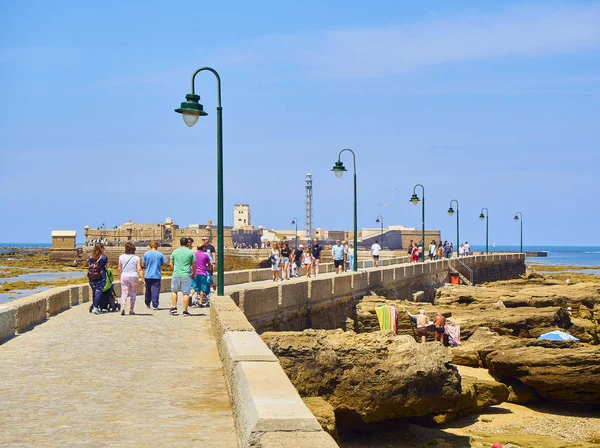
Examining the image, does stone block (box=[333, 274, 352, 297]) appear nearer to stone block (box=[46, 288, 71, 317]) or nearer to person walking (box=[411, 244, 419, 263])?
stone block (box=[46, 288, 71, 317])

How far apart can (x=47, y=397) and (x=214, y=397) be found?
159cm

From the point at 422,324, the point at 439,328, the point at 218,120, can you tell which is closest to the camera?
the point at 218,120

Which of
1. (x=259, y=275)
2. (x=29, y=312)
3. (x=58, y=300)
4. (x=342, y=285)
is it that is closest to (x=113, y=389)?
(x=29, y=312)

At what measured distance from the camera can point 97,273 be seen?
1655cm

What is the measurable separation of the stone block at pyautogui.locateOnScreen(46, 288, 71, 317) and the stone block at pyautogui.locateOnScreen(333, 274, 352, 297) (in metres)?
8.19

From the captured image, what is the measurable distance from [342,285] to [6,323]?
13.7 metres

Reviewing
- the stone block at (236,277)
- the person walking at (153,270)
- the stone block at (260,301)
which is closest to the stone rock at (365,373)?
the stone block at (260,301)

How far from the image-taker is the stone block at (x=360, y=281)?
26625 millimetres

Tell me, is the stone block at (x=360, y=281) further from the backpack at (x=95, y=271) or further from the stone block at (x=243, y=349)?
the stone block at (x=243, y=349)

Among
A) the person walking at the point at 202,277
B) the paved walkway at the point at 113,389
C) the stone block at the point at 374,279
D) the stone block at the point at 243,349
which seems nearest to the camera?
the paved walkway at the point at 113,389

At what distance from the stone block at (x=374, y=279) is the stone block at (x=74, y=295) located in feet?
38.2

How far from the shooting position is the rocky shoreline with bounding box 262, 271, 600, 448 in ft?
44.0

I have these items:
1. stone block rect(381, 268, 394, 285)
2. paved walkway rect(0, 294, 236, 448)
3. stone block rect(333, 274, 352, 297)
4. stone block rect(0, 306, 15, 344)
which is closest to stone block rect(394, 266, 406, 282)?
stone block rect(381, 268, 394, 285)

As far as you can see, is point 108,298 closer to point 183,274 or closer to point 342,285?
point 183,274
